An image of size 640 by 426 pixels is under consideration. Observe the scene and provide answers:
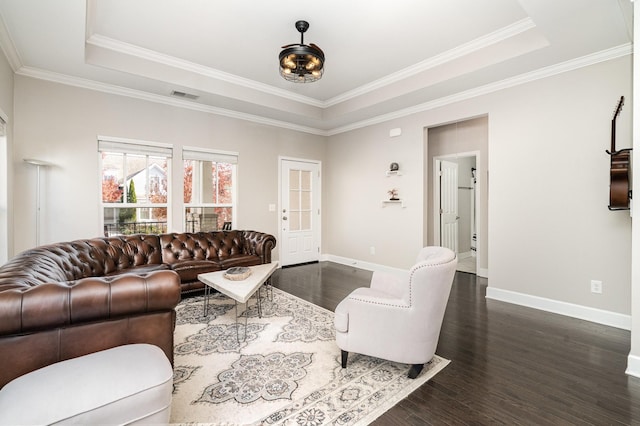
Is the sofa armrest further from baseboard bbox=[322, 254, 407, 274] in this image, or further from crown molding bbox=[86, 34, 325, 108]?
baseboard bbox=[322, 254, 407, 274]

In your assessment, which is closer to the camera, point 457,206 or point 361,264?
point 361,264

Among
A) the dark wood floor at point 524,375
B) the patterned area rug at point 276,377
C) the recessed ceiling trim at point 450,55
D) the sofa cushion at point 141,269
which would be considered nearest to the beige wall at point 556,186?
the dark wood floor at point 524,375

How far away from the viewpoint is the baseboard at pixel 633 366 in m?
2.21

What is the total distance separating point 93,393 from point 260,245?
11.5ft

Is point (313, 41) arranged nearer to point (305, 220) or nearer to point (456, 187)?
point (305, 220)

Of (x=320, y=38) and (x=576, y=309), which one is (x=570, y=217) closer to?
(x=576, y=309)

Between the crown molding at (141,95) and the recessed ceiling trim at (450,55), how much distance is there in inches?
57.8

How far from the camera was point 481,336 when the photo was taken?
2.88 metres

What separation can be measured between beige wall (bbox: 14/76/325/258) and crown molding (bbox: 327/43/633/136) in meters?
3.07

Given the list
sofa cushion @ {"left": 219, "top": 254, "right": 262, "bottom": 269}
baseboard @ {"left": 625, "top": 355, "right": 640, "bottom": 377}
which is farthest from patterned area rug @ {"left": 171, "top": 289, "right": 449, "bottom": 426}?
baseboard @ {"left": 625, "top": 355, "right": 640, "bottom": 377}

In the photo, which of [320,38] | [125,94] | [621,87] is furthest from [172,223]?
[621,87]

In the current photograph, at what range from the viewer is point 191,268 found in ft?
12.7

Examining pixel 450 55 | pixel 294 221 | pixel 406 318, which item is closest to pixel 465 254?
pixel 294 221

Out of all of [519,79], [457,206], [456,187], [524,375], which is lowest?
[524,375]
